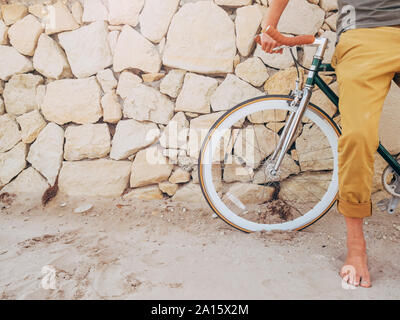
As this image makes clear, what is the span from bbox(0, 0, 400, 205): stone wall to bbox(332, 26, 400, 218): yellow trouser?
0.62m

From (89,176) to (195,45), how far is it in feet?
3.97

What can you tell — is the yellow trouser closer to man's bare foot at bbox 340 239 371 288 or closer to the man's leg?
the man's leg

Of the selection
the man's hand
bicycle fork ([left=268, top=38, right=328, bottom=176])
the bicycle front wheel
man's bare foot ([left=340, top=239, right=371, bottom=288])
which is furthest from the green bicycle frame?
man's bare foot ([left=340, top=239, right=371, bottom=288])

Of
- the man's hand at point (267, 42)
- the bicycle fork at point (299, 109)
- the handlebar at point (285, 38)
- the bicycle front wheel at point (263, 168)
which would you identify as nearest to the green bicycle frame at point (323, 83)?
the bicycle fork at point (299, 109)

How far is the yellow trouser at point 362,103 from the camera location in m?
1.16

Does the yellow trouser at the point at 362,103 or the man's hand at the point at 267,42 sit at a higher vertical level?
the man's hand at the point at 267,42

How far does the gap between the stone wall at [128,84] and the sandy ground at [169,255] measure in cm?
24

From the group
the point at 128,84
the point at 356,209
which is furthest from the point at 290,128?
the point at 128,84

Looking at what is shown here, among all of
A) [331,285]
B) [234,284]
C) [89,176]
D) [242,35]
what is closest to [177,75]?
[242,35]

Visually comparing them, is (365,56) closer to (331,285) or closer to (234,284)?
(331,285)

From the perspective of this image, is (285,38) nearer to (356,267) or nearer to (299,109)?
(299,109)

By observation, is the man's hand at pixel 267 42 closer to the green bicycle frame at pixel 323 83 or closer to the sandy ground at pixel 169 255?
the green bicycle frame at pixel 323 83

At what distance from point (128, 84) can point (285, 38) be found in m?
1.15

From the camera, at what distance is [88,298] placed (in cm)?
112
